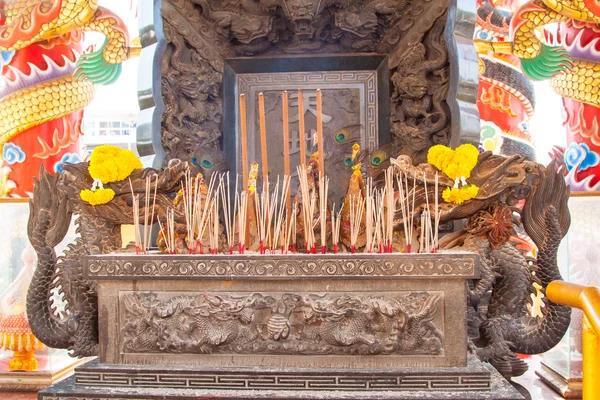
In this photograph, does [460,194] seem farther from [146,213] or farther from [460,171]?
[146,213]

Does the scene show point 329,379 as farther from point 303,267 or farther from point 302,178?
point 302,178

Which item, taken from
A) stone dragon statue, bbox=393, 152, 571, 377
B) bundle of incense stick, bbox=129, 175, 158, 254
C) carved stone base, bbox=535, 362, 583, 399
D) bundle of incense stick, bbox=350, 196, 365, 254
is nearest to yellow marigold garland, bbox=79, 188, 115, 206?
bundle of incense stick, bbox=129, 175, 158, 254

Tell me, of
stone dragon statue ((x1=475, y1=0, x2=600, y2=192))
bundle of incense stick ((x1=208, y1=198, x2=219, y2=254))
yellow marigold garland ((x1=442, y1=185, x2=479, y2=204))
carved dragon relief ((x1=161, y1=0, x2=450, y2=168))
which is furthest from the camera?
stone dragon statue ((x1=475, y1=0, x2=600, y2=192))

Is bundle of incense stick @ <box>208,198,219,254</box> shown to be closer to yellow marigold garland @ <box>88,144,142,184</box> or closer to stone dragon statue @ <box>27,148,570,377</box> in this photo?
stone dragon statue @ <box>27,148,570,377</box>

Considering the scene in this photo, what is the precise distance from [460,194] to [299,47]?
1.70m

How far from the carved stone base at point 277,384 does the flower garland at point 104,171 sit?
918mm

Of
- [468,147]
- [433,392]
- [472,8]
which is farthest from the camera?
[472,8]

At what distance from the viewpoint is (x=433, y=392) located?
2.80 meters

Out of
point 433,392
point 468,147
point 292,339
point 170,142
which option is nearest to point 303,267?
point 292,339

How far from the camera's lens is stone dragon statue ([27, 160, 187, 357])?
3516 mm

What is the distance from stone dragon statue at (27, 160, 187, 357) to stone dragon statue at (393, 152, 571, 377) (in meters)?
1.39

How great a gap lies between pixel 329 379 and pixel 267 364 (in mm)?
272

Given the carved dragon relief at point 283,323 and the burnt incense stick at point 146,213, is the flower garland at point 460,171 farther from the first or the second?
the burnt incense stick at point 146,213

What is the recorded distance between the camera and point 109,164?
355 cm
